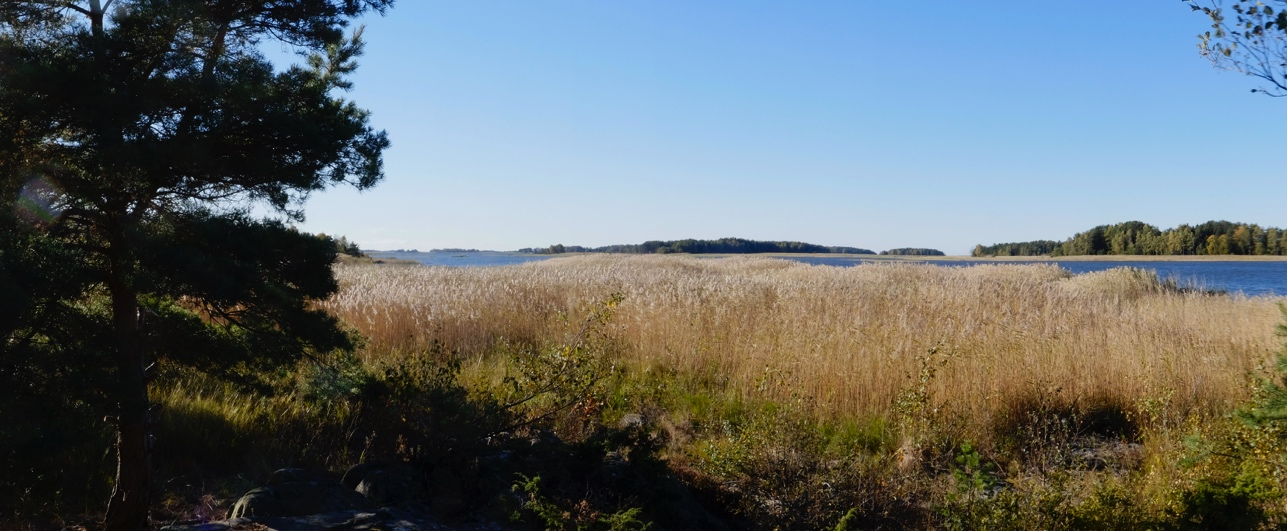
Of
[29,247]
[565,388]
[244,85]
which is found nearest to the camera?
[29,247]

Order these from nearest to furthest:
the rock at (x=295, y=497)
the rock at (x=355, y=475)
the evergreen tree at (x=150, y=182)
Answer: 1. the evergreen tree at (x=150, y=182)
2. the rock at (x=295, y=497)
3. the rock at (x=355, y=475)

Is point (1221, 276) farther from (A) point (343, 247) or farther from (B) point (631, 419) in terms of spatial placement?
(A) point (343, 247)

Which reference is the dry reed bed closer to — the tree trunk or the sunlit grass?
the sunlit grass

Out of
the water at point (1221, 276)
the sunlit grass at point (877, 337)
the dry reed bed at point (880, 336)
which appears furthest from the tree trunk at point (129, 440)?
the water at point (1221, 276)

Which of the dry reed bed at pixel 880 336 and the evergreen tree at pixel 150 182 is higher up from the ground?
the evergreen tree at pixel 150 182

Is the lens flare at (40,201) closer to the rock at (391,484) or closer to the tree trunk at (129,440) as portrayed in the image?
the tree trunk at (129,440)

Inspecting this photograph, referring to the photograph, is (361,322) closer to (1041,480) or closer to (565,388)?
(565,388)

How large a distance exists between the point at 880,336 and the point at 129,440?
696 cm

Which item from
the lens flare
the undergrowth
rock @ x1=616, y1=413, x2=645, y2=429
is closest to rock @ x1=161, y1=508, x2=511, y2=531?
the undergrowth

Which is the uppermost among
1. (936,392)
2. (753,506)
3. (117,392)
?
(117,392)

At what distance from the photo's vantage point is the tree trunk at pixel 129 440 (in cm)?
336

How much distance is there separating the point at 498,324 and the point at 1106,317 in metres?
8.28

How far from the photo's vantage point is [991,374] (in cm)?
657

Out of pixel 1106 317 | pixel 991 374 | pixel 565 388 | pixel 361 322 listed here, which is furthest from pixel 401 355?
pixel 1106 317
